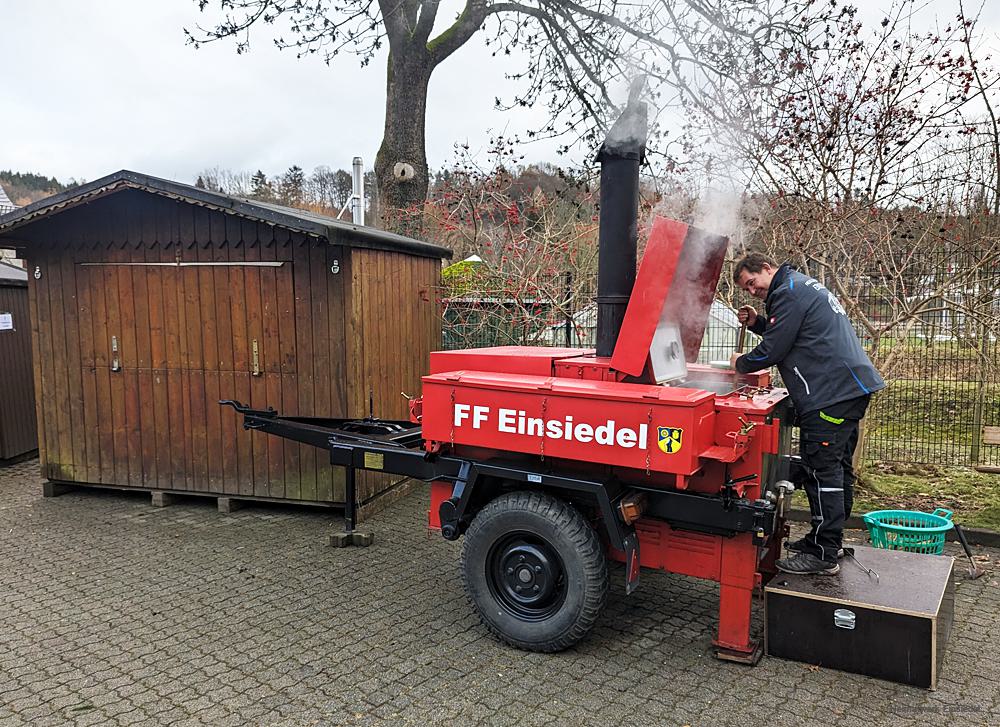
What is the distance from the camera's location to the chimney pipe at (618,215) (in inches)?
169

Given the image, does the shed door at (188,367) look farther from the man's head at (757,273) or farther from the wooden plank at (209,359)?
the man's head at (757,273)

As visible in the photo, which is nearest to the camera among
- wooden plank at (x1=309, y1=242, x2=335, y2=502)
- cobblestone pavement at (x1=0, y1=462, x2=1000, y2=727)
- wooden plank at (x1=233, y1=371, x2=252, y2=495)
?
cobblestone pavement at (x1=0, y1=462, x2=1000, y2=727)

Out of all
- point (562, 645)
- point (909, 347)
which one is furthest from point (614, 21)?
point (562, 645)

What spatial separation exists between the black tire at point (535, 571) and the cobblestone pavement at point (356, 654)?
6.8 inches

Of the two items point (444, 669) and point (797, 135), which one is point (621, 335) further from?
point (797, 135)

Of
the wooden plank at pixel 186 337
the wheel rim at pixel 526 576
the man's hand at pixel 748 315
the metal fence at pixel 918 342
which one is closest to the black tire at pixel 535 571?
the wheel rim at pixel 526 576

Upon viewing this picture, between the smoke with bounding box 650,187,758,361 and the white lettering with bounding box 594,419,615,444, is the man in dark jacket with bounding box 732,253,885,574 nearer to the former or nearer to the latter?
the smoke with bounding box 650,187,758,361

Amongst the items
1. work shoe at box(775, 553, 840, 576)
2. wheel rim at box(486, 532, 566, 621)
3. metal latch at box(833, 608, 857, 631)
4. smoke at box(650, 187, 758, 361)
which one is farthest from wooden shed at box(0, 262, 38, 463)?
metal latch at box(833, 608, 857, 631)

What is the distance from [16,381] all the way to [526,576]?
758 cm

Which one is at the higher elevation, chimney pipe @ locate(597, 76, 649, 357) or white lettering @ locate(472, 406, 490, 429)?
chimney pipe @ locate(597, 76, 649, 357)

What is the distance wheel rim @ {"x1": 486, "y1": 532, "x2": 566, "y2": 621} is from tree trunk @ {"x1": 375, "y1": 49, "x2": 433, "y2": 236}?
8132 mm

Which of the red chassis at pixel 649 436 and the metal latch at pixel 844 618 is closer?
the red chassis at pixel 649 436

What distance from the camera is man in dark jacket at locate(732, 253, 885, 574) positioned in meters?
4.01

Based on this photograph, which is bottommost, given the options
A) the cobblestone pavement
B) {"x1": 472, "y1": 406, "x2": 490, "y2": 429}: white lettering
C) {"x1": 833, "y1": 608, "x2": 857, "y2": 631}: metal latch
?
the cobblestone pavement
